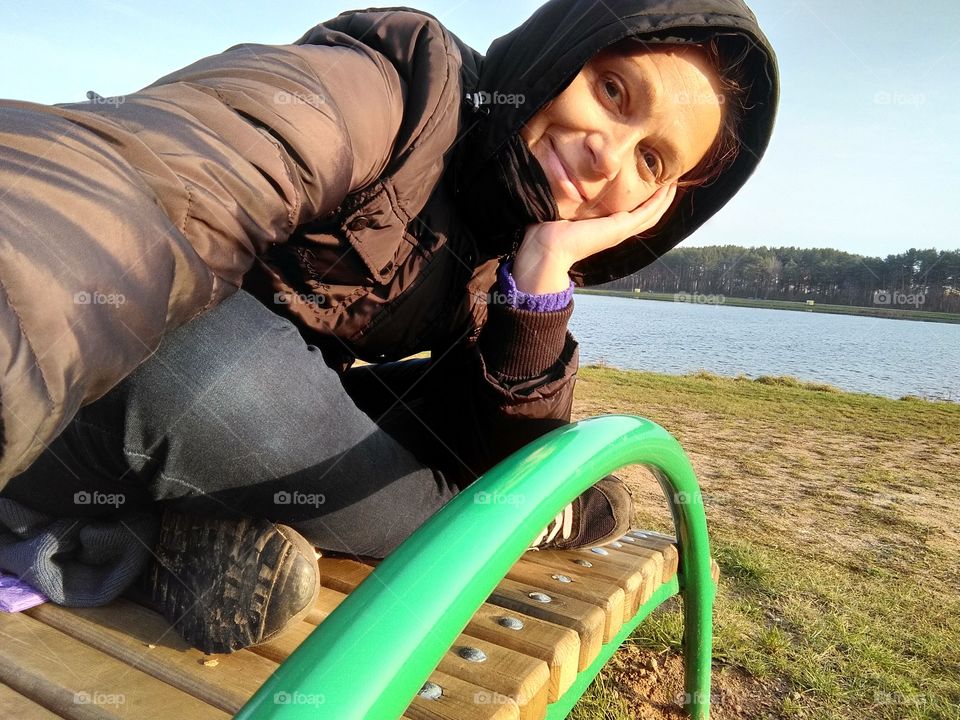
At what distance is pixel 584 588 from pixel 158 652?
857mm

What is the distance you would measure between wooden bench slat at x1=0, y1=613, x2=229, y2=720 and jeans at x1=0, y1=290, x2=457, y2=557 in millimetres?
243

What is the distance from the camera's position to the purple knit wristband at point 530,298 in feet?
4.81

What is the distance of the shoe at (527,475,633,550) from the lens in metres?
1.70

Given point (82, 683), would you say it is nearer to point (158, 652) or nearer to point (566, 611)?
point (158, 652)

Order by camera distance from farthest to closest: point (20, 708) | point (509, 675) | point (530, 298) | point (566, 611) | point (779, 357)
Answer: point (779, 357), point (530, 298), point (566, 611), point (509, 675), point (20, 708)

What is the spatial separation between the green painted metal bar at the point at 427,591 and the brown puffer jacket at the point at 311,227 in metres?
0.36

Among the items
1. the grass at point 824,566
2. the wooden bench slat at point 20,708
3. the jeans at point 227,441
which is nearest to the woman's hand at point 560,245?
the jeans at point 227,441

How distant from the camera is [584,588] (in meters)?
1.50

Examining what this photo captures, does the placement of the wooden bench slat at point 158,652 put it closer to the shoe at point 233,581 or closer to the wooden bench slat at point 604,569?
the shoe at point 233,581

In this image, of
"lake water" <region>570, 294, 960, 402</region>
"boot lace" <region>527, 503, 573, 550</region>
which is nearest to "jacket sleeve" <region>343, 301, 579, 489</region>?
"boot lace" <region>527, 503, 573, 550</region>

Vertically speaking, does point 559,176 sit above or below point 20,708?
above

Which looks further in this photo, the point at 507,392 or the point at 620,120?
the point at 620,120

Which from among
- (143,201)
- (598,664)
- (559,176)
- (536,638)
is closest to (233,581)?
(536,638)

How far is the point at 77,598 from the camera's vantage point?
3.90ft
